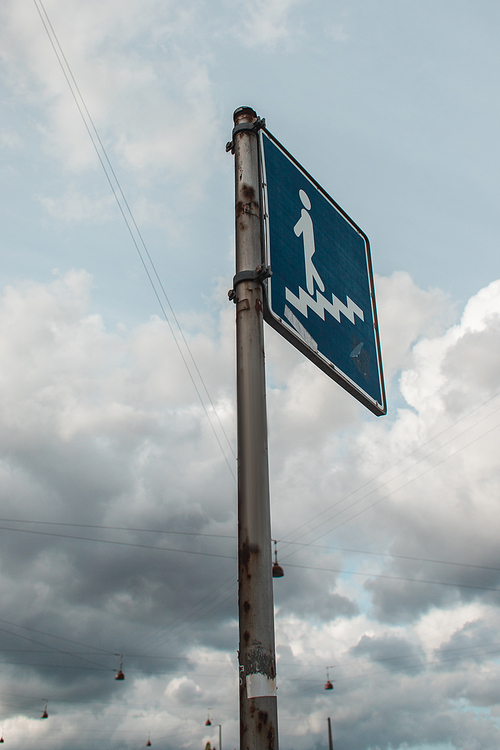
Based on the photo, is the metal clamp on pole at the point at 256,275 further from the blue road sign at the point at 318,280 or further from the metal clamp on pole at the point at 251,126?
the metal clamp on pole at the point at 251,126

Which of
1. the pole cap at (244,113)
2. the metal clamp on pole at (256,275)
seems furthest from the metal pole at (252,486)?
the pole cap at (244,113)

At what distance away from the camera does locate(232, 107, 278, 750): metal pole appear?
1.77 metres

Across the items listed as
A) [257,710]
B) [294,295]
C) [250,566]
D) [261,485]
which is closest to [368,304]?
[294,295]

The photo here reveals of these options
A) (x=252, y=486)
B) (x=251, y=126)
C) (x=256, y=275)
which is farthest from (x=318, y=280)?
(x=252, y=486)

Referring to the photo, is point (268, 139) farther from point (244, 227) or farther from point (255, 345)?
point (255, 345)

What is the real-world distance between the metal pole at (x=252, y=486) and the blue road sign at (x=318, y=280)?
0.27ft

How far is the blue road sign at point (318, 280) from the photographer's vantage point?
2619 mm

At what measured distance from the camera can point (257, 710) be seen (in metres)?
1.75

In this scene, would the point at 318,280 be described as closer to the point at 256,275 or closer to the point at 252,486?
the point at 256,275

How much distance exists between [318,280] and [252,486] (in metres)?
1.27

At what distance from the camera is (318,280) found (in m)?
2.90

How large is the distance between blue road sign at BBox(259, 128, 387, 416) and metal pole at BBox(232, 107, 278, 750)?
0.27 ft

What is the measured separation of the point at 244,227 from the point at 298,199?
0.55m

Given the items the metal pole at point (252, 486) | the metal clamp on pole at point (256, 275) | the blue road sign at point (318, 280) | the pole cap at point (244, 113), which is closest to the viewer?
the metal pole at point (252, 486)
